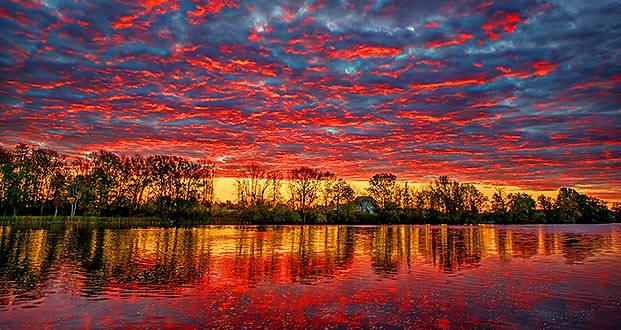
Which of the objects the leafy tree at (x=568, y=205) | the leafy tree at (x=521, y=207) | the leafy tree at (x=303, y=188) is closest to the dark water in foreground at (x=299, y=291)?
the leafy tree at (x=303, y=188)

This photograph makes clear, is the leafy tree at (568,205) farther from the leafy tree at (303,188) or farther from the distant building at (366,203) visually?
the leafy tree at (303,188)

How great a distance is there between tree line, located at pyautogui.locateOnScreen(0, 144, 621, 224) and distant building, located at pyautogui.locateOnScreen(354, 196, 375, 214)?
0.97ft

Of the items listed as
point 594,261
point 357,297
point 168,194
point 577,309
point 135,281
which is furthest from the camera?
point 168,194

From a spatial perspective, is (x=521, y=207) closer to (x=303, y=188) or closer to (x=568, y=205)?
(x=568, y=205)

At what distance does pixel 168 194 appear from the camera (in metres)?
107

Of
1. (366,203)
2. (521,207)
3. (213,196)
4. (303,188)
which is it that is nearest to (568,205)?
(521,207)

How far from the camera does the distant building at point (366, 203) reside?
466 ft

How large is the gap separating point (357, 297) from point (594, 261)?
25.9 m

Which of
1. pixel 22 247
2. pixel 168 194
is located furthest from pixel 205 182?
pixel 22 247

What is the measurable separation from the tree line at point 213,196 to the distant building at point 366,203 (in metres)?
0.30

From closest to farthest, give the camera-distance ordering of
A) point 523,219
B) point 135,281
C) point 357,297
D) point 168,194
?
point 357,297 → point 135,281 → point 168,194 → point 523,219

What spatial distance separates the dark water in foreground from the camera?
15.6 m

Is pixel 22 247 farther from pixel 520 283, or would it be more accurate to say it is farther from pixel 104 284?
pixel 520 283

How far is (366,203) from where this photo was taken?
488 ft
